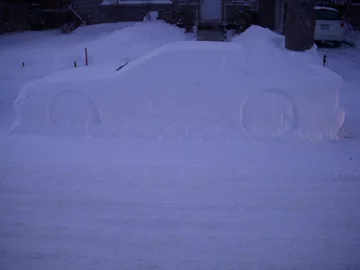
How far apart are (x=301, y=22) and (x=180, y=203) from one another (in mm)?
6032

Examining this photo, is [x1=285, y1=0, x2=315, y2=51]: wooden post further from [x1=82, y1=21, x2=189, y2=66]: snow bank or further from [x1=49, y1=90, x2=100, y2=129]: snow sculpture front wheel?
[x1=82, y1=21, x2=189, y2=66]: snow bank

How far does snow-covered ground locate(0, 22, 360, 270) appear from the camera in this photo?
3.46 meters

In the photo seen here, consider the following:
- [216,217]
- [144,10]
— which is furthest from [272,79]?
[144,10]

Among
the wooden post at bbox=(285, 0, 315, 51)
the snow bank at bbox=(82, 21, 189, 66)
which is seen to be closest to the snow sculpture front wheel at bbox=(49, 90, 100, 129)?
the wooden post at bbox=(285, 0, 315, 51)

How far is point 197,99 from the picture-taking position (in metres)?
6.11

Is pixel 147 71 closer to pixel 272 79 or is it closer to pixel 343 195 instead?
pixel 272 79

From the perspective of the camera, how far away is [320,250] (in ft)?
11.5

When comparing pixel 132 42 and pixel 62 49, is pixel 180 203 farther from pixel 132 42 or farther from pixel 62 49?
pixel 132 42

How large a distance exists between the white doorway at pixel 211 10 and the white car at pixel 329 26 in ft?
17.9

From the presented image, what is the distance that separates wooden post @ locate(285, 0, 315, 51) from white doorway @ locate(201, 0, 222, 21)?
11932 millimetres

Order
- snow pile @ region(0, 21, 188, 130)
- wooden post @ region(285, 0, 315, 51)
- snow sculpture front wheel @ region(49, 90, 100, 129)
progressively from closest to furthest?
snow sculpture front wheel @ region(49, 90, 100, 129)
wooden post @ region(285, 0, 315, 51)
snow pile @ region(0, 21, 188, 130)

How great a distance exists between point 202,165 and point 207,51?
198cm

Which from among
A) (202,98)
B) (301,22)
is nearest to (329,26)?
(301,22)

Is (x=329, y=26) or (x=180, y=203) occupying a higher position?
(x=329, y=26)
